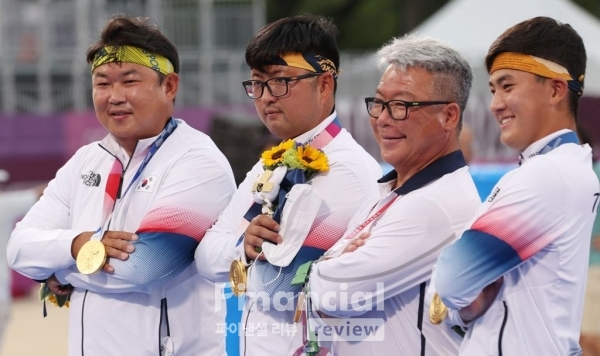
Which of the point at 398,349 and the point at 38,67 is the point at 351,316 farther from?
the point at 38,67

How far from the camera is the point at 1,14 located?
870 inches

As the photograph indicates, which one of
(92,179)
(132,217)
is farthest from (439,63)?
(92,179)

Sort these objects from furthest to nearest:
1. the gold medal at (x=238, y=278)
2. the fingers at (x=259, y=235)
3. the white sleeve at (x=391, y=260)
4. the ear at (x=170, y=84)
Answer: the ear at (x=170, y=84) < the gold medal at (x=238, y=278) < the fingers at (x=259, y=235) < the white sleeve at (x=391, y=260)

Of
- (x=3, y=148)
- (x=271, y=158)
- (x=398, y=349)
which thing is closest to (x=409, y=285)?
(x=398, y=349)

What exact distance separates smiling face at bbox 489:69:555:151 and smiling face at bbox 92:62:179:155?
1.75 metres

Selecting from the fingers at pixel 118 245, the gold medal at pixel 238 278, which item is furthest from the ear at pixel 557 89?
the fingers at pixel 118 245

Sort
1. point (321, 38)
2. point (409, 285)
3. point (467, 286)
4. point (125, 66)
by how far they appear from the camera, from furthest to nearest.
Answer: point (125, 66) → point (321, 38) → point (409, 285) → point (467, 286)

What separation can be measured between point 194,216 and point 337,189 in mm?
783

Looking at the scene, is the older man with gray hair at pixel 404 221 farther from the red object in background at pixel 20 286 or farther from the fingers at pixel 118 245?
the red object in background at pixel 20 286

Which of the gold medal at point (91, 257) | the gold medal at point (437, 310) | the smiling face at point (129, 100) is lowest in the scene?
the gold medal at point (91, 257)

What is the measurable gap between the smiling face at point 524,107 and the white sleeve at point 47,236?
1997 mm

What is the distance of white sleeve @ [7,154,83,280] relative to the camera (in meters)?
4.79

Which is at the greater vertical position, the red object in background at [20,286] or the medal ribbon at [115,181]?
the medal ribbon at [115,181]

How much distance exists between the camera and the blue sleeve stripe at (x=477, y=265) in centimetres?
357
